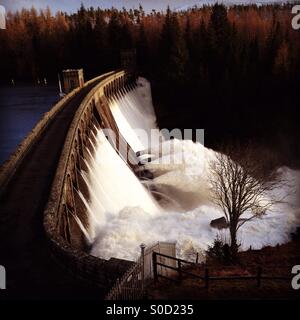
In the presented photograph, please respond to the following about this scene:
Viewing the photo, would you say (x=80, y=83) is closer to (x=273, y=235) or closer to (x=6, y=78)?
(x=273, y=235)

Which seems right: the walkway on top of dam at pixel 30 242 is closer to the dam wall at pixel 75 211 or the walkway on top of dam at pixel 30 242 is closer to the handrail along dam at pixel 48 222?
the handrail along dam at pixel 48 222

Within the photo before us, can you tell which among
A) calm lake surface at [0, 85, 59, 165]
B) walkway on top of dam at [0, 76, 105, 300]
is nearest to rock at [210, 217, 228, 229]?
walkway on top of dam at [0, 76, 105, 300]

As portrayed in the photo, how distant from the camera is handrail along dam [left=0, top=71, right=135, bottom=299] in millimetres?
10570

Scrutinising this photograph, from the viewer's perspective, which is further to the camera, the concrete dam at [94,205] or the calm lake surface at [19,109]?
the calm lake surface at [19,109]

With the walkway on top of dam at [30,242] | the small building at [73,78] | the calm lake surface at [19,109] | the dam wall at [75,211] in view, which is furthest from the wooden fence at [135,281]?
the small building at [73,78]

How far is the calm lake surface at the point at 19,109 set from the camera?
38178 mm

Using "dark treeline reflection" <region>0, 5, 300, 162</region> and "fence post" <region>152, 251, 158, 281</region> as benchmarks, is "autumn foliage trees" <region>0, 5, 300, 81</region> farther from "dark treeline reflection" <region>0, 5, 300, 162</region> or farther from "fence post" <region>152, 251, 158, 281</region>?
"fence post" <region>152, 251, 158, 281</region>

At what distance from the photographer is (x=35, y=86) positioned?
67188 millimetres

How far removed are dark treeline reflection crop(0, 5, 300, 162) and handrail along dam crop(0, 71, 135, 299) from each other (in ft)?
88.1

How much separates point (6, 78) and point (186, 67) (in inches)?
1548

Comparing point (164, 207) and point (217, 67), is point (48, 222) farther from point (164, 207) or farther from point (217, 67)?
point (217, 67)

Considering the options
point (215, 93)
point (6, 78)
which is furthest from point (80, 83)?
point (6, 78)

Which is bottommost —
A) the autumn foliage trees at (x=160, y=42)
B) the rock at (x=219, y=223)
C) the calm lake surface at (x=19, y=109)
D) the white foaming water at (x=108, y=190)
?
the rock at (x=219, y=223)
